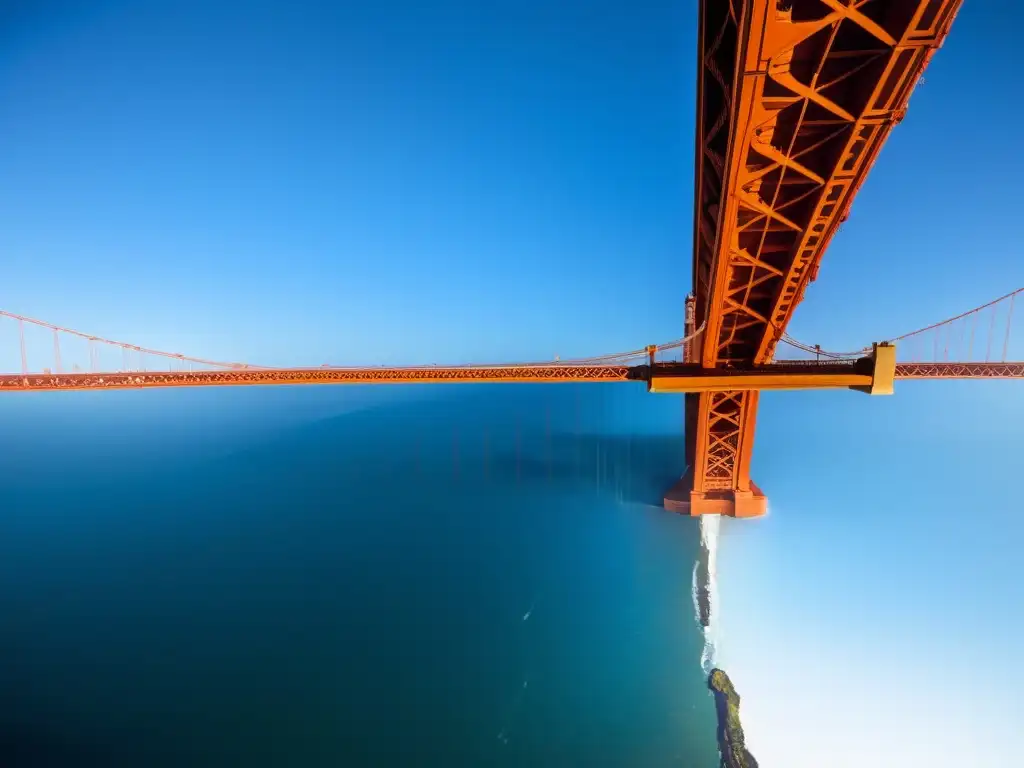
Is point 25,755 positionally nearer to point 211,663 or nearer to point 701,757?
point 211,663

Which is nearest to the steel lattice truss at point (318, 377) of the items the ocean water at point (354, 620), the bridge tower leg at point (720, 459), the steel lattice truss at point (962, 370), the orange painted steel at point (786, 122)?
the orange painted steel at point (786, 122)

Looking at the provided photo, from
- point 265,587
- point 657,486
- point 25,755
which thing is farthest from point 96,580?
point 657,486

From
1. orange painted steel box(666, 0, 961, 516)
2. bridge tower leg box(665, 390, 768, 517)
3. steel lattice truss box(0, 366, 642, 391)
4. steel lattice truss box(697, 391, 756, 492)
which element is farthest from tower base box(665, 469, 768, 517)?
steel lattice truss box(0, 366, 642, 391)

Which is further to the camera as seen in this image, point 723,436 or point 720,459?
point 720,459

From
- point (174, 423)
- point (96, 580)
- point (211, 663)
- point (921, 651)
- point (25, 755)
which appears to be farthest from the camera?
point (174, 423)

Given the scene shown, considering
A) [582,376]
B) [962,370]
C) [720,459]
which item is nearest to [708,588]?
[720,459]

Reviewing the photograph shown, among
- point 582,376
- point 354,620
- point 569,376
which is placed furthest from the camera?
point 354,620

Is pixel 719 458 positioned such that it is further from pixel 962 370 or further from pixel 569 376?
pixel 569 376
